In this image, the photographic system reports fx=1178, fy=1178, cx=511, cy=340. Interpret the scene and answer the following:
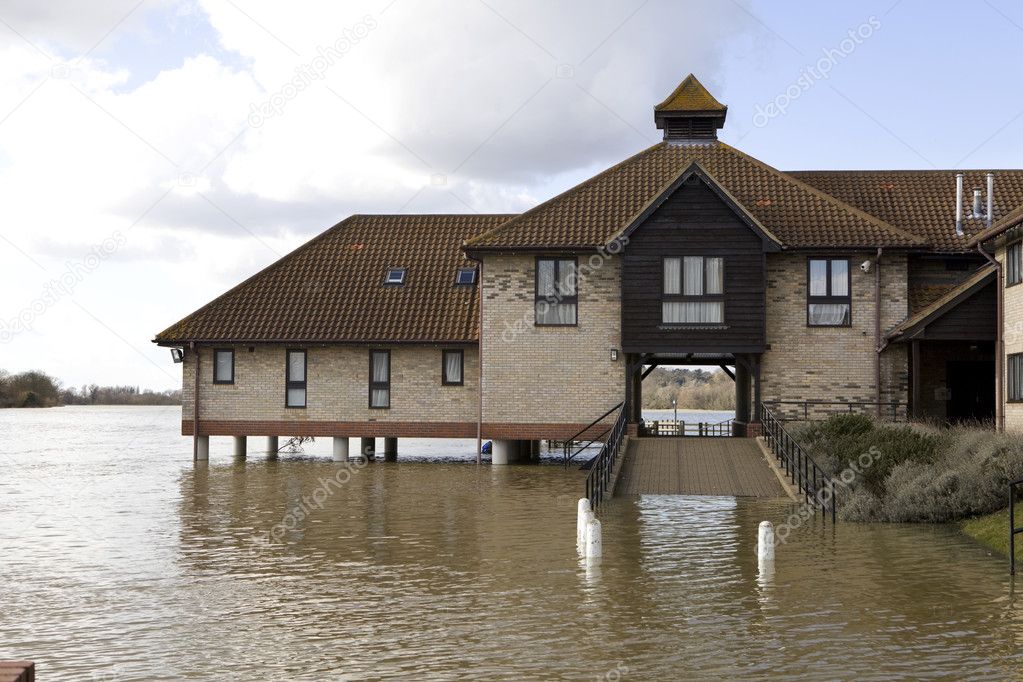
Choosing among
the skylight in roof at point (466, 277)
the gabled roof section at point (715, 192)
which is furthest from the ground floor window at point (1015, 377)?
the skylight in roof at point (466, 277)

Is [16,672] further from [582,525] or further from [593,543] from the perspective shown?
[582,525]

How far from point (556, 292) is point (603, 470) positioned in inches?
417

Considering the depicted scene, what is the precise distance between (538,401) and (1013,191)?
52.6ft

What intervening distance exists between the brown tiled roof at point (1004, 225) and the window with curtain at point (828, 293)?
17.1ft

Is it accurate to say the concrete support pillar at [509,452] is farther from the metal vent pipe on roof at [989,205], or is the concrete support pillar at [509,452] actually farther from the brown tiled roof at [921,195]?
the metal vent pipe on roof at [989,205]

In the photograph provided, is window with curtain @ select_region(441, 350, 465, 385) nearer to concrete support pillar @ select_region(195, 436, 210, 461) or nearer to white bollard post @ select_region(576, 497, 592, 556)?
concrete support pillar @ select_region(195, 436, 210, 461)

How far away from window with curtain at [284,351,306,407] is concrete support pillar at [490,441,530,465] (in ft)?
20.5

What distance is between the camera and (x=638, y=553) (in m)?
17.4

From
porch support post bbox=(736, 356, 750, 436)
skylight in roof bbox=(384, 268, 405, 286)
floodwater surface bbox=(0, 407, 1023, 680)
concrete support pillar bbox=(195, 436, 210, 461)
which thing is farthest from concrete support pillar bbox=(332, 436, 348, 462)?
porch support post bbox=(736, 356, 750, 436)

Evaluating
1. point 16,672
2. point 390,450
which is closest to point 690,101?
point 390,450

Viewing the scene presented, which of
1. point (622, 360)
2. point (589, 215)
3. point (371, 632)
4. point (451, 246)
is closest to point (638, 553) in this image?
→ point (371, 632)

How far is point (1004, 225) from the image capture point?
25250 mm

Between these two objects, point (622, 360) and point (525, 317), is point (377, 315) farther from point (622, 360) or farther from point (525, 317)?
point (622, 360)

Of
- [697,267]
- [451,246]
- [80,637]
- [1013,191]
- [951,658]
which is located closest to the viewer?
[951,658]
